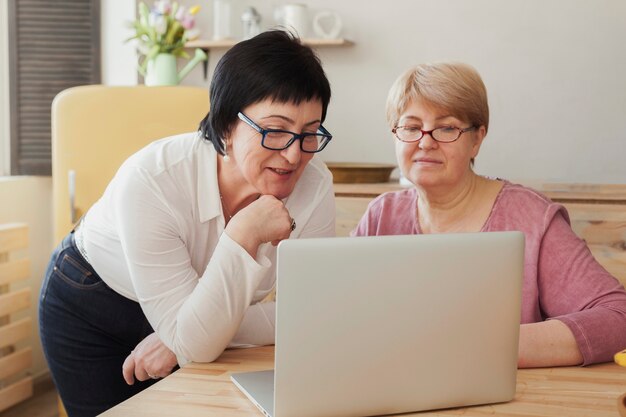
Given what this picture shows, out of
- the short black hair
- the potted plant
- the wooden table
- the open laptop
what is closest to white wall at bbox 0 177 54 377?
the potted plant

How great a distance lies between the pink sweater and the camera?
4.56 ft

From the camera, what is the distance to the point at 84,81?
355cm

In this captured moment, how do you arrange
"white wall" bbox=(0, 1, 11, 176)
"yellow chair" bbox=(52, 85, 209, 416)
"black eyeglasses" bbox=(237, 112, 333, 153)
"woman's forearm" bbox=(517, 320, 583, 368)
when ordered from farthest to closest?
1. "white wall" bbox=(0, 1, 11, 176)
2. "yellow chair" bbox=(52, 85, 209, 416)
3. "black eyeglasses" bbox=(237, 112, 333, 153)
4. "woman's forearm" bbox=(517, 320, 583, 368)

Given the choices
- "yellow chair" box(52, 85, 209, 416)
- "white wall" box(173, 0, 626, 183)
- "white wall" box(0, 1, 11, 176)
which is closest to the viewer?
"yellow chair" box(52, 85, 209, 416)

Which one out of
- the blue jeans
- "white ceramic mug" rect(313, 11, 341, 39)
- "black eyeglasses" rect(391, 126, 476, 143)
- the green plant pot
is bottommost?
the blue jeans

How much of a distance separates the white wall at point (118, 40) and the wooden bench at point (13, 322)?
0.87 metres

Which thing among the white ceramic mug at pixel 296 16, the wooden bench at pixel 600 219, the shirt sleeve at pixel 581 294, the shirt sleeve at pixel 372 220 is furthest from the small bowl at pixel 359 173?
the shirt sleeve at pixel 581 294

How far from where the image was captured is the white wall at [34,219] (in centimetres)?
326

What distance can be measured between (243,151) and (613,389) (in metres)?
0.76

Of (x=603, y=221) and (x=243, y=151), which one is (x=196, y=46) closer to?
(x=603, y=221)

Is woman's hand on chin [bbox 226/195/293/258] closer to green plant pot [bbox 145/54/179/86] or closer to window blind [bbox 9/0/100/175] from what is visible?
green plant pot [bbox 145/54/179/86]

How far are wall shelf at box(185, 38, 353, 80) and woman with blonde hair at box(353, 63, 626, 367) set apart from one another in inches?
64.6

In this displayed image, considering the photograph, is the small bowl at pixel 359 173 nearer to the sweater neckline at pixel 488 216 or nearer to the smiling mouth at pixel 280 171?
the sweater neckline at pixel 488 216

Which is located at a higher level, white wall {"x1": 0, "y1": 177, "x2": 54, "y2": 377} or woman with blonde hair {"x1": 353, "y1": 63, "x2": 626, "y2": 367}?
woman with blonde hair {"x1": 353, "y1": 63, "x2": 626, "y2": 367}
